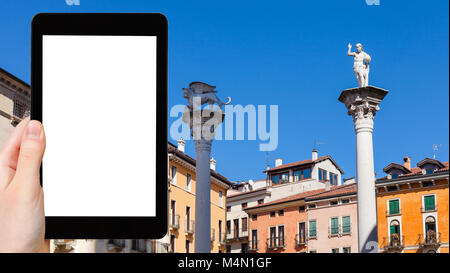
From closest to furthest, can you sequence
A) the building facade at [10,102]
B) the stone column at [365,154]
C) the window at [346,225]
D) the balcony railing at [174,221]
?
the stone column at [365,154], the building facade at [10,102], the balcony railing at [174,221], the window at [346,225]

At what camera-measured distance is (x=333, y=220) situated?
83188 millimetres

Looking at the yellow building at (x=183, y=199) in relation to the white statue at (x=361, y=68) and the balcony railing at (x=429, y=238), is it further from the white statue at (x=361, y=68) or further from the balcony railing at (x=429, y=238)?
the white statue at (x=361, y=68)

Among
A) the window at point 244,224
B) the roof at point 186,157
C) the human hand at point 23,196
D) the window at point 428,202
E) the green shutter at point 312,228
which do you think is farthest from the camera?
the window at point 244,224

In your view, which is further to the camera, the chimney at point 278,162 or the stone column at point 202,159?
the chimney at point 278,162

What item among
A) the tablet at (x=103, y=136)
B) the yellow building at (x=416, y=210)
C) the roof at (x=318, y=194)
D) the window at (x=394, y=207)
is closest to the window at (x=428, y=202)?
the yellow building at (x=416, y=210)

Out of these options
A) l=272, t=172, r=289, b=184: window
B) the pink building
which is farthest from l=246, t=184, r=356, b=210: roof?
l=272, t=172, r=289, b=184: window

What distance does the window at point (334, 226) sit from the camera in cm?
8243

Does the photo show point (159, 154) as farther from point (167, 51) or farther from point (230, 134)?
point (230, 134)

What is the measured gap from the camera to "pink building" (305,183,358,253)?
266 ft

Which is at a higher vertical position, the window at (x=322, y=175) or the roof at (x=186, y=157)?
→ the window at (x=322, y=175)

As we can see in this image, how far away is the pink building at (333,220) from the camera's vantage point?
80.9m

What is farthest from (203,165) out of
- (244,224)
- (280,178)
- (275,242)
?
(280,178)

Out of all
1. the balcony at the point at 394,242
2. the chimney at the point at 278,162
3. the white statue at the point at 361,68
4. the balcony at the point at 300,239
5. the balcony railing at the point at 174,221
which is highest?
the chimney at the point at 278,162
